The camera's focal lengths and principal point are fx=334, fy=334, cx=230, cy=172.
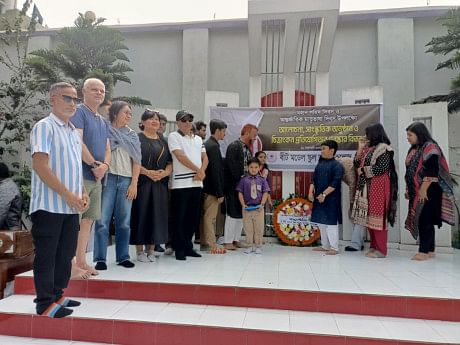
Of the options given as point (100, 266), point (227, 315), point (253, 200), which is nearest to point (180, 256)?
point (100, 266)

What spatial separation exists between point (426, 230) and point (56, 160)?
3.90m

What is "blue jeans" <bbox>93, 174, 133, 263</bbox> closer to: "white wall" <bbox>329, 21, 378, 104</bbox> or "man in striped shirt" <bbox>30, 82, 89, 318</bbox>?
"man in striped shirt" <bbox>30, 82, 89, 318</bbox>

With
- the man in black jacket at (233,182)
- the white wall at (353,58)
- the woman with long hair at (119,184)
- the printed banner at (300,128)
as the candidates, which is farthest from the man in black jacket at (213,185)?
the white wall at (353,58)

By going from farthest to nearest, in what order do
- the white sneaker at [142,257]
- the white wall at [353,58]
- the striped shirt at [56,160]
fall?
the white wall at [353,58] → the white sneaker at [142,257] → the striped shirt at [56,160]

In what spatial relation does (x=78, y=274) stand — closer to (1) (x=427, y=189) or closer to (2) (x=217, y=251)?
(2) (x=217, y=251)

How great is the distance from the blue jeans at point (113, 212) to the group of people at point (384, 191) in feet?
7.57

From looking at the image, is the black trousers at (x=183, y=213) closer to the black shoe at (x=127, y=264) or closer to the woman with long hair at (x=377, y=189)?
the black shoe at (x=127, y=264)

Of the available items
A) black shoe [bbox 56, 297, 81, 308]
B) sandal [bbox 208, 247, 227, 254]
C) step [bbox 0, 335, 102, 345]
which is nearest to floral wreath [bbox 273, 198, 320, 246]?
sandal [bbox 208, 247, 227, 254]

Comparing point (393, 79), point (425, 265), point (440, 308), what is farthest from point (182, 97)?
point (440, 308)

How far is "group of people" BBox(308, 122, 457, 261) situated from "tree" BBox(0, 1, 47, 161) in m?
6.71

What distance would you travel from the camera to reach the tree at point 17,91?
7.86 meters

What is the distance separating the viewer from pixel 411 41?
720 centimetres

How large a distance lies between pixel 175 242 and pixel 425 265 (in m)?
2.74

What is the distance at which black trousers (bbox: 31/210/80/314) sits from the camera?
6.88 ft
